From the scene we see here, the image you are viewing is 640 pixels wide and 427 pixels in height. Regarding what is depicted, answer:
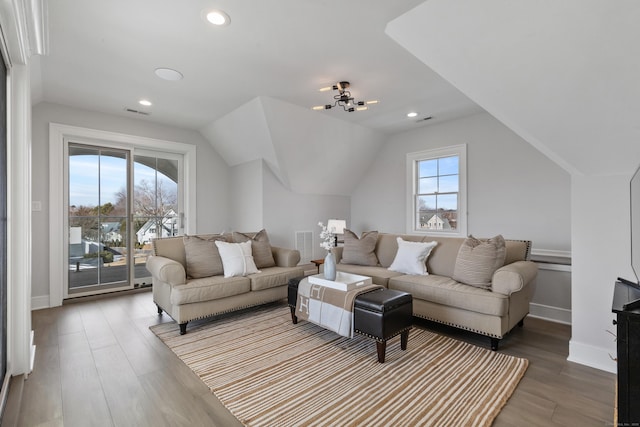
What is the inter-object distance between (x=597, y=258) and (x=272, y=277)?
2866 millimetres

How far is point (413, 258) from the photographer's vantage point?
11.2ft

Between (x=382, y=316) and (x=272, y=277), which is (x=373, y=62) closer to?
(x=382, y=316)

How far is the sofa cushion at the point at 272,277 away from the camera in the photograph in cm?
328

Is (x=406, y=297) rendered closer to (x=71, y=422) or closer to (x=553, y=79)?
(x=553, y=79)

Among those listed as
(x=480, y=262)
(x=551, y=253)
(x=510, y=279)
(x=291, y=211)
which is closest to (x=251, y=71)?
(x=291, y=211)

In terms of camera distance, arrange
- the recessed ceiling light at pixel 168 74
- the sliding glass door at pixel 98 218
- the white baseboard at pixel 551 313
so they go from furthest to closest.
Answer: the sliding glass door at pixel 98 218 < the white baseboard at pixel 551 313 < the recessed ceiling light at pixel 168 74

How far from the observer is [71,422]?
5.41ft

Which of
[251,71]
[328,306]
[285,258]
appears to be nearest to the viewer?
[328,306]

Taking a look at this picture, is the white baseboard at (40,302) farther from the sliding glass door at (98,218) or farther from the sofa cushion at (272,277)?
the sofa cushion at (272,277)

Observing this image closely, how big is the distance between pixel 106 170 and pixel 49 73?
159 centimetres

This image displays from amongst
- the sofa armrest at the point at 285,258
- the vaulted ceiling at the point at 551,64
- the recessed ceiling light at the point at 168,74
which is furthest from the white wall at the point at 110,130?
the vaulted ceiling at the point at 551,64

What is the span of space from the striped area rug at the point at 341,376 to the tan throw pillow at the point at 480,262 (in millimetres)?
583

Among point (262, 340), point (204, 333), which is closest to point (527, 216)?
point (262, 340)

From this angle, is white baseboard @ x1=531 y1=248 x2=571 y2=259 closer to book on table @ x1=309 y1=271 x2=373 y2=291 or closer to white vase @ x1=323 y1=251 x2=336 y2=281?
book on table @ x1=309 y1=271 x2=373 y2=291
